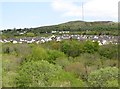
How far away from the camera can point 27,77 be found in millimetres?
17312

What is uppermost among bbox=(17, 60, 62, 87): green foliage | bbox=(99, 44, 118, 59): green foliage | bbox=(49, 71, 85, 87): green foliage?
bbox=(17, 60, 62, 87): green foliage

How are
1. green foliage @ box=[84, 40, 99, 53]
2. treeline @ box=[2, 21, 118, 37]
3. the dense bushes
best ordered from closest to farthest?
1. the dense bushes
2. green foliage @ box=[84, 40, 99, 53]
3. treeline @ box=[2, 21, 118, 37]

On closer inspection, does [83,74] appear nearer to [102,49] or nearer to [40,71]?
[40,71]

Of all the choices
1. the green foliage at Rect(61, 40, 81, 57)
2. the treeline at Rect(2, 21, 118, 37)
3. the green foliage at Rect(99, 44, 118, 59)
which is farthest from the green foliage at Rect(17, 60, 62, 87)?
the treeline at Rect(2, 21, 118, 37)

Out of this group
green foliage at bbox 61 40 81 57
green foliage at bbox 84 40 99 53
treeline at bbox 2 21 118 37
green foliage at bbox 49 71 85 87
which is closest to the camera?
green foliage at bbox 49 71 85 87

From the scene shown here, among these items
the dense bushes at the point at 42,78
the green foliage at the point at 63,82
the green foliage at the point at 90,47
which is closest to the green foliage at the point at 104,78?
the green foliage at the point at 63,82

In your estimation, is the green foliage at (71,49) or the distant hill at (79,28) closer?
the green foliage at (71,49)

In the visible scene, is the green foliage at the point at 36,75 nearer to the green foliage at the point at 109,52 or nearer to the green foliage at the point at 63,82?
the green foliage at the point at 63,82

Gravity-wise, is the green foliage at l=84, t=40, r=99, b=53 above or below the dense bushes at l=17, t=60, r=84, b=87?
below

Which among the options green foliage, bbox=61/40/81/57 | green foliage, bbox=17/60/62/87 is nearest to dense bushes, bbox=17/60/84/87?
green foliage, bbox=17/60/62/87

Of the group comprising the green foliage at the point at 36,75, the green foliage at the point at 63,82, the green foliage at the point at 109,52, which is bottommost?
the green foliage at the point at 109,52

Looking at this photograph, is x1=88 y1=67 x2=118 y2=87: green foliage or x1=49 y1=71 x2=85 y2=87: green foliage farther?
x1=88 y1=67 x2=118 y2=87: green foliage

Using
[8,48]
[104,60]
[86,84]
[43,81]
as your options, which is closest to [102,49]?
[104,60]

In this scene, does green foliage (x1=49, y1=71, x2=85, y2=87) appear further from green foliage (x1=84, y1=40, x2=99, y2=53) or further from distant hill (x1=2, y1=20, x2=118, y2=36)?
distant hill (x1=2, y1=20, x2=118, y2=36)
